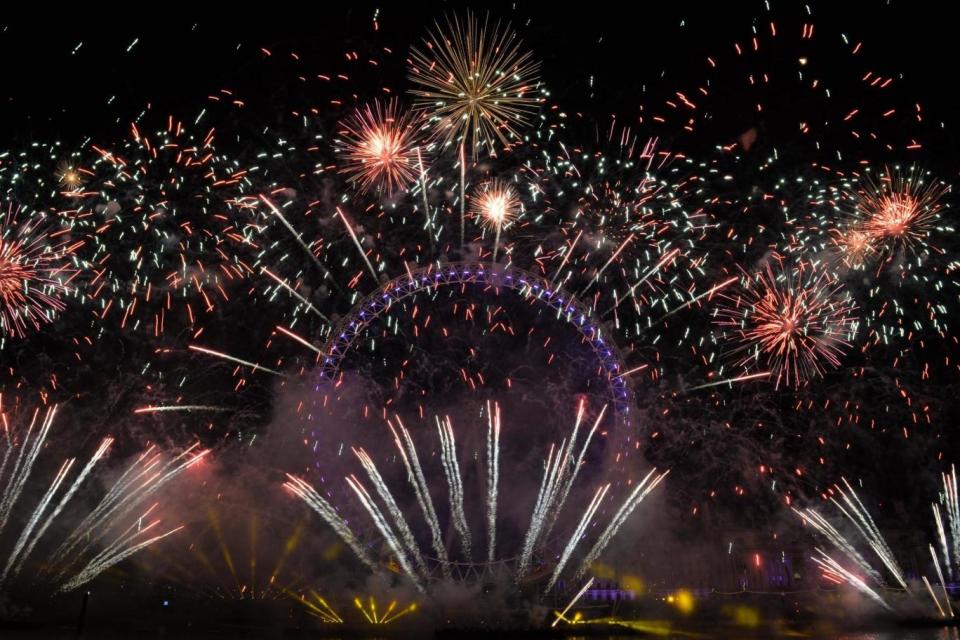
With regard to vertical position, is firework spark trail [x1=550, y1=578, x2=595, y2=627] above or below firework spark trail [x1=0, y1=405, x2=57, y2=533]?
below

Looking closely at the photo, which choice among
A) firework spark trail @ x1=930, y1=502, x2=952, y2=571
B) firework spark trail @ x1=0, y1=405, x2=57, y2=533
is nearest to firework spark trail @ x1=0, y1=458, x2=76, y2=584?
firework spark trail @ x1=0, y1=405, x2=57, y2=533

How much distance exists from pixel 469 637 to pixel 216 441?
9221mm

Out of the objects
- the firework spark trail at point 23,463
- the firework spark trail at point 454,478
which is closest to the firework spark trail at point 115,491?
the firework spark trail at point 23,463

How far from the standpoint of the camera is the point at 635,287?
18031mm

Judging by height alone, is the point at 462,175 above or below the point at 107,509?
above

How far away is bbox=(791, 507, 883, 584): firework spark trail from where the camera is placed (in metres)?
20.1

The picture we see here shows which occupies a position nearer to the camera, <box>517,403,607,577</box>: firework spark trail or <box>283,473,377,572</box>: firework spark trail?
<box>517,403,607,577</box>: firework spark trail

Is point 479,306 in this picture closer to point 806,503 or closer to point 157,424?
point 157,424

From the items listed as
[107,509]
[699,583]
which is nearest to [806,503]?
[699,583]

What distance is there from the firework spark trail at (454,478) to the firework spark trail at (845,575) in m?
9.57

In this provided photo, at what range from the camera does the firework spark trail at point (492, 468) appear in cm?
1894

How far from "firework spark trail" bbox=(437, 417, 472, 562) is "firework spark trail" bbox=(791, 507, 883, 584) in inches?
370

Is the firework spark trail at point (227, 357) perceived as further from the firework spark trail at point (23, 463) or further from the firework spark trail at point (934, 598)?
the firework spark trail at point (934, 598)

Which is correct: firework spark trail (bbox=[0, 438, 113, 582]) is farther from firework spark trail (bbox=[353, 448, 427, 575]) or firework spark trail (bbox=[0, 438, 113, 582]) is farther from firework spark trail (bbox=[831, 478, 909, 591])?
firework spark trail (bbox=[831, 478, 909, 591])
